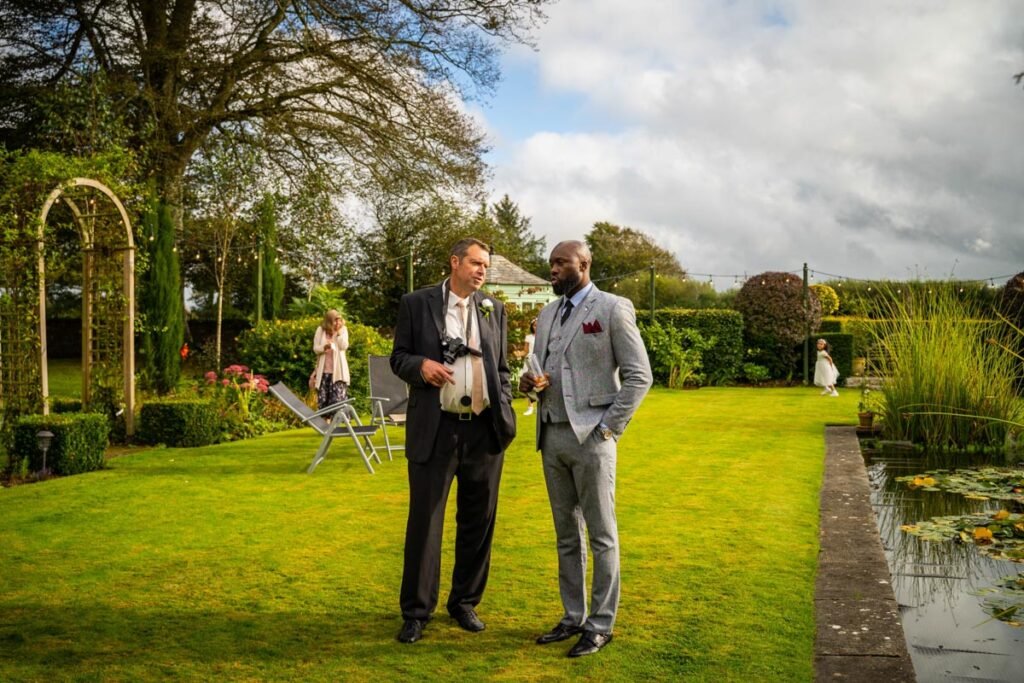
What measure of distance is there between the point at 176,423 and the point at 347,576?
686 centimetres

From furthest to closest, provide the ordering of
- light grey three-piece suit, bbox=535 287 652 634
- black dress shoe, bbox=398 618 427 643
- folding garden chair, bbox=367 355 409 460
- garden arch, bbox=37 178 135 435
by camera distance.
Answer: garden arch, bbox=37 178 135 435
folding garden chair, bbox=367 355 409 460
black dress shoe, bbox=398 618 427 643
light grey three-piece suit, bbox=535 287 652 634

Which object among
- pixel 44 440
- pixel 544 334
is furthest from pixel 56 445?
pixel 544 334

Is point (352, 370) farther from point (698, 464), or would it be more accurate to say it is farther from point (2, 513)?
point (2, 513)

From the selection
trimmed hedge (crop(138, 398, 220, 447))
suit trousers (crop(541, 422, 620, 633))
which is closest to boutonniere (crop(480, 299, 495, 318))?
suit trousers (crop(541, 422, 620, 633))

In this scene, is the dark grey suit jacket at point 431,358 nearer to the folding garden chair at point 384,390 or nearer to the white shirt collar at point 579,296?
the white shirt collar at point 579,296

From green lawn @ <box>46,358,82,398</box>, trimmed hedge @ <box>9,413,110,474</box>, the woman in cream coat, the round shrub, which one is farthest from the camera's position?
the round shrub

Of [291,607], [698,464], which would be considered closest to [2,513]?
[291,607]

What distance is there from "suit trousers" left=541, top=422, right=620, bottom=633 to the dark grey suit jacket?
0.31m

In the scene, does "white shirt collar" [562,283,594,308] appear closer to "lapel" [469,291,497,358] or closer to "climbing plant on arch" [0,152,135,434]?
"lapel" [469,291,497,358]

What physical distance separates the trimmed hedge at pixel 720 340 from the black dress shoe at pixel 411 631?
18.4 m

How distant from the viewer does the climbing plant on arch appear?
423 inches

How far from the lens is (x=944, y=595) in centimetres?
528

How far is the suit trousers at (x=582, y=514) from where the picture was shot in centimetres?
421

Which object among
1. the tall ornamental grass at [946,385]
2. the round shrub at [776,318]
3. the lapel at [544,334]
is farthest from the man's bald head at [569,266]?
the round shrub at [776,318]
